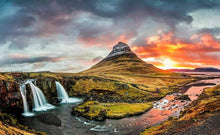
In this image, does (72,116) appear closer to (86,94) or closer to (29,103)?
(29,103)

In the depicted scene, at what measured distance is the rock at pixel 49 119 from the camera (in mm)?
50775

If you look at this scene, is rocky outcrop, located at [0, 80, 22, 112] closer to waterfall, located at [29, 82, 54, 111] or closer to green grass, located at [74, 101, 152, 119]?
waterfall, located at [29, 82, 54, 111]

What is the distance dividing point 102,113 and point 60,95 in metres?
41.6

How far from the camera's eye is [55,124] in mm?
49938

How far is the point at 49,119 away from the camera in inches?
2121

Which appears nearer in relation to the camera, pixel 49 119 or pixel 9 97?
pixel 49 119

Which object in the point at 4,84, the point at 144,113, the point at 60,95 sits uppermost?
the point at 4,84

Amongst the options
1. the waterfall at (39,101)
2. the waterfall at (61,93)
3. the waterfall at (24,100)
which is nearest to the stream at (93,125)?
the waterfall at (24,100)

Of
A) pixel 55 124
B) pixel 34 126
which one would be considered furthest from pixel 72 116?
pixel 34 126

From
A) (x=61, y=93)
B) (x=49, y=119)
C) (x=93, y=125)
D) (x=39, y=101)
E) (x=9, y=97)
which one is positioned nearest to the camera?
(x=93, y=125)

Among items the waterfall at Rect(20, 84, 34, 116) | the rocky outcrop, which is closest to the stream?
the waterfall at Rect(20, 84, 34, 116)

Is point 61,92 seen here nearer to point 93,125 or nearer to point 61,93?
point 61,93

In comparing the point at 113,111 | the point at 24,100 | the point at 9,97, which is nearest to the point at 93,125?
the point at 113,111

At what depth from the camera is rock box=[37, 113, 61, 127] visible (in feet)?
167
